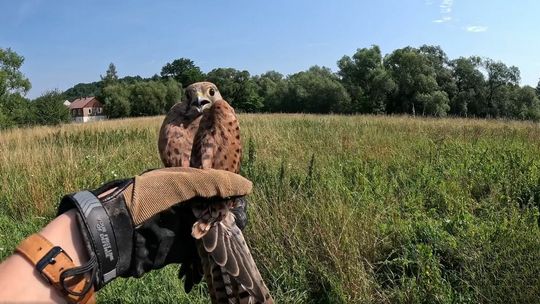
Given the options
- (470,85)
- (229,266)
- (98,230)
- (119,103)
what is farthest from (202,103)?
(119,103)

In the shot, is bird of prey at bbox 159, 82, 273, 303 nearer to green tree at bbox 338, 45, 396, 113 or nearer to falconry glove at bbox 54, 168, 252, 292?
falconry glove at bbox 54, 168, 252, 292

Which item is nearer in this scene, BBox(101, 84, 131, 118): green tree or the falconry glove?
the falconry glove

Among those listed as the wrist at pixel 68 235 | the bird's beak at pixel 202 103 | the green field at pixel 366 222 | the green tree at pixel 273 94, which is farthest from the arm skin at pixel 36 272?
the green tree at pixel 273 94

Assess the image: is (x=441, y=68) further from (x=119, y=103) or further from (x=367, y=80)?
(x=119, y=103)

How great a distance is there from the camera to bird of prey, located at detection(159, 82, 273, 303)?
6.14ft

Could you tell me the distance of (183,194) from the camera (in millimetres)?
1795

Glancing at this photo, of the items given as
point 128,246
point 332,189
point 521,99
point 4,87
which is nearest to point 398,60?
point 521,99

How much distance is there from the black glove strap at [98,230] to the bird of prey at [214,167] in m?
0.47

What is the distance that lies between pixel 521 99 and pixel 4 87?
64.5 m

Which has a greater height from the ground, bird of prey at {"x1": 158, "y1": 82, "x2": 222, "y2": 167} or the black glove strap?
bird of prey at {"x1": 158, "y1": 82, "x2": 222, "y2": 167}

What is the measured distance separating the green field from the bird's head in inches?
63.0

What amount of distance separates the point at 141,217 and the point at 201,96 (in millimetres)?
1533

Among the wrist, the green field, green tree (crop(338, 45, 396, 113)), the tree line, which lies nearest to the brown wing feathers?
the wrist

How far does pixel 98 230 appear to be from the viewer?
1.47m
